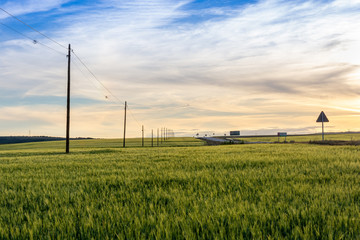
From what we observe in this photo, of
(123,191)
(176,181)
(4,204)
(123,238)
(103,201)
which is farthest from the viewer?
(176,181)

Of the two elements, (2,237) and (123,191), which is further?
(123,191)

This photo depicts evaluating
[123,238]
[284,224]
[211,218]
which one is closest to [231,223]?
[211,218]

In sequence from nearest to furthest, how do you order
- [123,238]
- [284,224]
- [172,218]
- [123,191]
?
[123,238] < [284,224] < [172,218] < [123,191]

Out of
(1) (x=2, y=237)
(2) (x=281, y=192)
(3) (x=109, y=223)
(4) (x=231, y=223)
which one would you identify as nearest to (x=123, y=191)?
(3) (x=109, y=223)

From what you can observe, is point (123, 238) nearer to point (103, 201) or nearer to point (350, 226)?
point (103, 201)

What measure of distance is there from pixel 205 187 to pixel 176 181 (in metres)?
1.14

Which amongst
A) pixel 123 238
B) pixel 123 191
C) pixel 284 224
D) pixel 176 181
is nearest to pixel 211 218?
pixel 284 224

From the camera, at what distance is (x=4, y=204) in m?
5.18

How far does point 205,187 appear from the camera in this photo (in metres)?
6.03

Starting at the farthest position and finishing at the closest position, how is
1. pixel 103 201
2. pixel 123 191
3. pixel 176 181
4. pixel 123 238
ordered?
pixel 176 181 < pixel 123 191 < pixel 103 201 < pixel 123 238

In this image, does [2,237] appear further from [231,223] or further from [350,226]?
[350,226]

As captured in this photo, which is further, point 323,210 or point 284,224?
point 323,210

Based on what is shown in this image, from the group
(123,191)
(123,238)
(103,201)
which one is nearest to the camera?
(123,238)

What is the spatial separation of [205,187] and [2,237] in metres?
4.06
